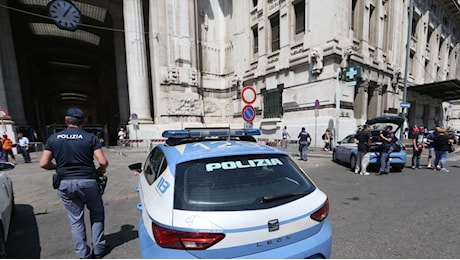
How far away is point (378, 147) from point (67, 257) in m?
9.02

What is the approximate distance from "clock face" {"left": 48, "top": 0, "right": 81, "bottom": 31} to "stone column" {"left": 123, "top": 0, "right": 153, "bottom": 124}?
343 centimetres

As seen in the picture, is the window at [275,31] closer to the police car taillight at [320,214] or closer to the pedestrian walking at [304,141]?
the pedestrian walking at [304,141]

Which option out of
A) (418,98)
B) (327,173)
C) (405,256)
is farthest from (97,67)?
(418,98)

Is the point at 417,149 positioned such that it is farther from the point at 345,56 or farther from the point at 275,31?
the point at 275,31

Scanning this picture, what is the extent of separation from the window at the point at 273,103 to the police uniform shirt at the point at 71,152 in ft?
48.6

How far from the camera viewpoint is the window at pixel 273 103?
16.1m

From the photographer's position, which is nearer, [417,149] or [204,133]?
[204,133]

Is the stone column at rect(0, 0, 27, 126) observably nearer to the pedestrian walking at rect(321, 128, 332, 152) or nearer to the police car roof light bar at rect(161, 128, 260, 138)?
the police car roof light bar at rect(161, 128, 260, 138)

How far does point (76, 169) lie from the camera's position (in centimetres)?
244

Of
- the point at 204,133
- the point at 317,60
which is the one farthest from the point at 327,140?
the point at 204,133

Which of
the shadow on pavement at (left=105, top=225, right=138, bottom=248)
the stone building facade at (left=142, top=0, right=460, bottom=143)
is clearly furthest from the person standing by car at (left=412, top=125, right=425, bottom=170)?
the shadow on pavement at (left=105, top=225, right=138, bottom=248)

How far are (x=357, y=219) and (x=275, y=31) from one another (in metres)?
16.3

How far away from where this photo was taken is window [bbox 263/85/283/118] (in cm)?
1609

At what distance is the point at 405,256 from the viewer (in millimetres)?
2570
